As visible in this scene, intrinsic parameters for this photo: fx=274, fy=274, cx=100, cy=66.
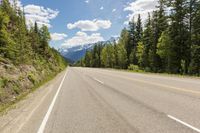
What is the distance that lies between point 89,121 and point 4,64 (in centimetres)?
1384

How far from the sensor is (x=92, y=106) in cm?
1062

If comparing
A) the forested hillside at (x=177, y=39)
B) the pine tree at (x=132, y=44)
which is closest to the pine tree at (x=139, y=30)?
the pine tree at (x=132, y=44)

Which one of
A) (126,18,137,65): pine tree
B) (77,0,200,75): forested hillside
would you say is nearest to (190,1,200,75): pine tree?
(77,0,200,75): forested hillside

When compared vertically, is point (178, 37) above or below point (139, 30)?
below

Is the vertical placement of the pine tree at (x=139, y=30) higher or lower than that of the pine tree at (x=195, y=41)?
higher

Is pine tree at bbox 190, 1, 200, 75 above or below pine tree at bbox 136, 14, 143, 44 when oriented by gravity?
below

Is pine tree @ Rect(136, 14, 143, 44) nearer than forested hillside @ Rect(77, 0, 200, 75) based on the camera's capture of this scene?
No

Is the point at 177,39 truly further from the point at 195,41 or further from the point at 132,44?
the point at 132,44

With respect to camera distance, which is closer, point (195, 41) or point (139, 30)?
point (195, 41)

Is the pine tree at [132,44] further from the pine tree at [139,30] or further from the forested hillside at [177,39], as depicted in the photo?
the forested hillside at [177,39]

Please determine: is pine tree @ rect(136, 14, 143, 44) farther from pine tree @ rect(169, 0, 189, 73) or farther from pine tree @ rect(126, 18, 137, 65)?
pine tree @ rect(169, 0, 189, 73)

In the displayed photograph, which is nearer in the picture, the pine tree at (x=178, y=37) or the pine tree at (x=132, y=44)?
the pine tree at (x=178, y=37)

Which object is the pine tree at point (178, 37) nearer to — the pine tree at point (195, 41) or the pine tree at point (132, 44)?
the pine tree at point (195, 41)

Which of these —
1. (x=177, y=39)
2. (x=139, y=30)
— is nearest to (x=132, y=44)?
(x=139, y=30)
